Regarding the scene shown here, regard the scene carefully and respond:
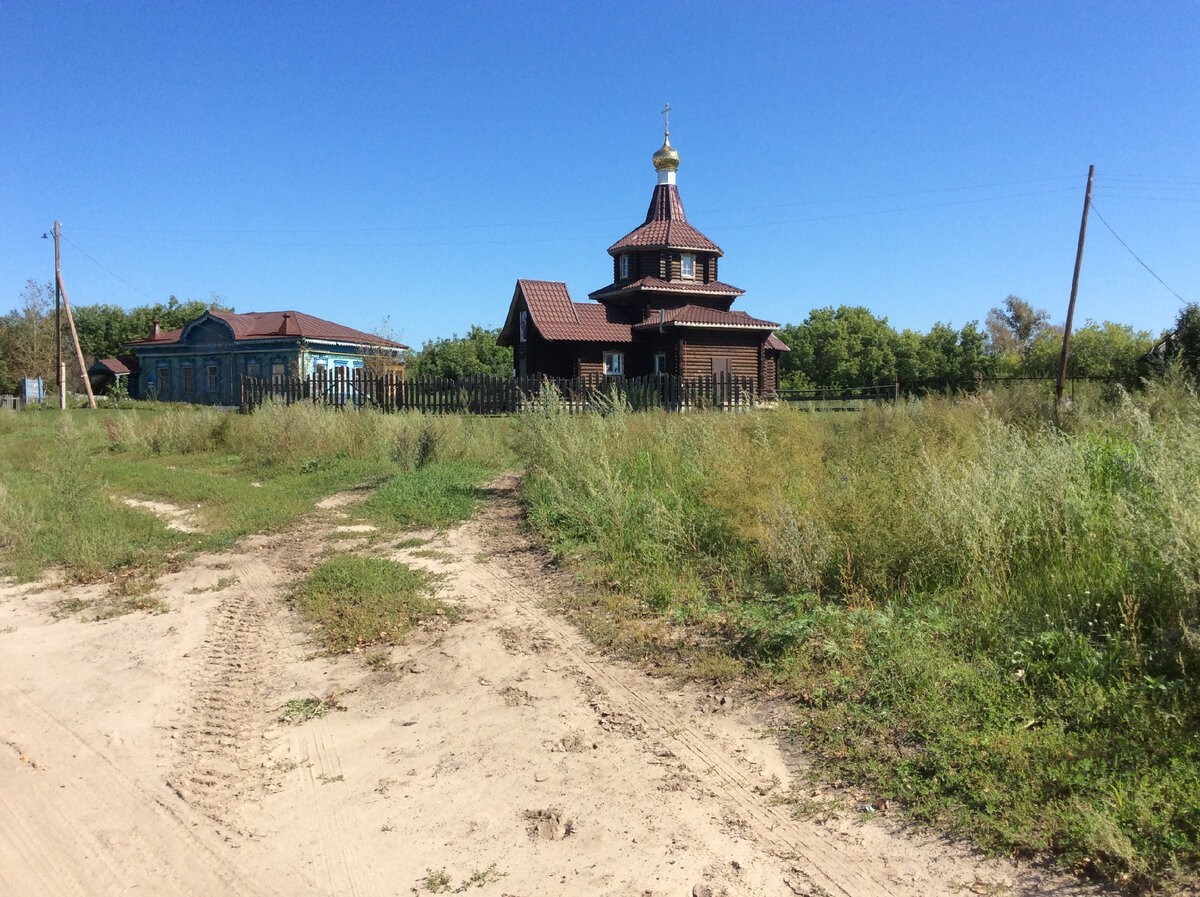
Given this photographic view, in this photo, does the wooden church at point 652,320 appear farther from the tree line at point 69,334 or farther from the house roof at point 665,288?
the tree line at point 69,334

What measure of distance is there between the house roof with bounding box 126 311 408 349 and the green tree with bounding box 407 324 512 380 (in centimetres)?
926

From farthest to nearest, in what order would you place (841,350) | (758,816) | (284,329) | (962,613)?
(841,350), (284,329), (962,613), (758,816)

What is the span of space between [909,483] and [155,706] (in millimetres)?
5017

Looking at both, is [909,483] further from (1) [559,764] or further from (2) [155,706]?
(2) [155,706]

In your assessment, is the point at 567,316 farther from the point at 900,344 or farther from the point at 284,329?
the point at 900,344

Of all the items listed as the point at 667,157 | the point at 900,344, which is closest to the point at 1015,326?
the point at 900,344

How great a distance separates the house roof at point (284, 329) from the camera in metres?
39.2

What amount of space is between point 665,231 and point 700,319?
5.58 m

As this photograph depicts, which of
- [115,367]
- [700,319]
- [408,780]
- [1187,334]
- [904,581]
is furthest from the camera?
[115,367]

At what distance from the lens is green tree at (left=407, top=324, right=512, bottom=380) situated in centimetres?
5581

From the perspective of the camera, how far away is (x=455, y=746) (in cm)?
393

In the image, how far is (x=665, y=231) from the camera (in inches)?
1382

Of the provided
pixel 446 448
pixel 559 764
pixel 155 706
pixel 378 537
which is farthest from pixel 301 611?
pixel 446 448

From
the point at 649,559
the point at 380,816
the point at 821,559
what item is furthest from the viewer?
the point at 649,559
